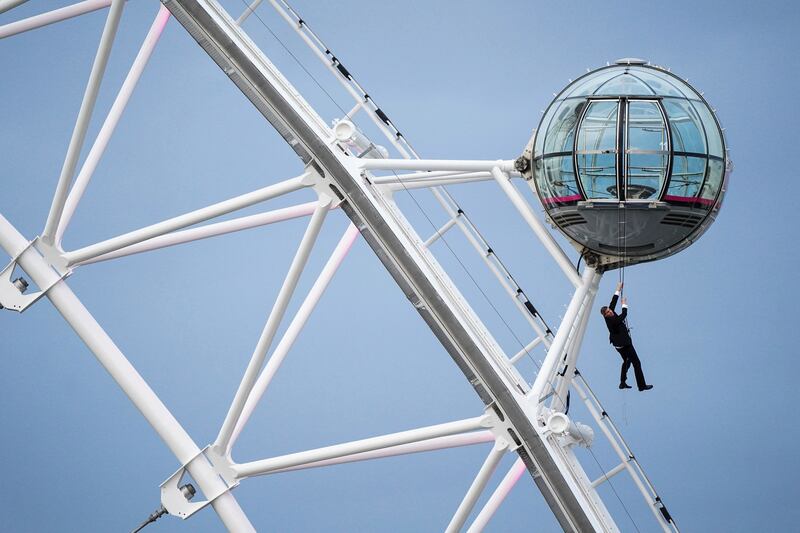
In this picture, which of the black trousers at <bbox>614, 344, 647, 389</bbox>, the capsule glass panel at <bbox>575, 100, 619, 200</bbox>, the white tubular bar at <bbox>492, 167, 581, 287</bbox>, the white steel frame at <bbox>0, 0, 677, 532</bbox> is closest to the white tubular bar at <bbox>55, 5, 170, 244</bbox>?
the white steel frame at <bbox>0, 0, 677, 532</bbox>

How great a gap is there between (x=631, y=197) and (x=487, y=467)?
544 centimetres

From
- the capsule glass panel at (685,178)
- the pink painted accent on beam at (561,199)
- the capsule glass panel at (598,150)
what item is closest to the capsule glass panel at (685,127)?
the capsule glass panel at (685,178)

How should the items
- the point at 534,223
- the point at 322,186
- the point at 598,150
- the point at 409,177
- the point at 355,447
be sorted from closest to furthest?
1. the point at 598,150
2. the point at 355,447
3. the point at 534,223
4. the point at 322,186
5. the point at 409,177

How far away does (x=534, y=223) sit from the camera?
113 ft

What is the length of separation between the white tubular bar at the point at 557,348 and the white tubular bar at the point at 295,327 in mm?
4684

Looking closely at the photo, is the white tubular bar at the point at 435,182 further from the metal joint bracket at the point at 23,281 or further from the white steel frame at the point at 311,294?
the metal joint bracket at the point at 23,281

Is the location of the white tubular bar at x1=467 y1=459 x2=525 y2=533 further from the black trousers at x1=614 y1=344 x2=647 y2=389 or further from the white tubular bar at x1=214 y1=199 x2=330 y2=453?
the white tubular bar at x1=214 y1=199 x2=330 y2=453

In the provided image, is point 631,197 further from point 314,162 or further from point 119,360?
point 119,360

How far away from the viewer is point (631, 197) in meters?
32.5

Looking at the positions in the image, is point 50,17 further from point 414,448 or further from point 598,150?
point 598,150

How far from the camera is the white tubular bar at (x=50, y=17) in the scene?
3862cm

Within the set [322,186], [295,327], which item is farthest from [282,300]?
[322,186]

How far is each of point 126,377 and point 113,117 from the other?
16.7 ft

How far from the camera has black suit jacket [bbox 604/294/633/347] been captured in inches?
1356
